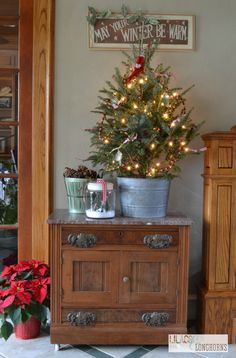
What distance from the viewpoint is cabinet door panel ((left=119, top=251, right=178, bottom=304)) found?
195 centimetres

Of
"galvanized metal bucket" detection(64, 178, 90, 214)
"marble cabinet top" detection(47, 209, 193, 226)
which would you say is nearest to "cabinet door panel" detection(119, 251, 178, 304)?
"marble cabinet top" detection(47, 209, 193, 226)

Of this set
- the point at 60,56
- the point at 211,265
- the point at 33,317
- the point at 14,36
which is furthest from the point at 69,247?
the point at 14,36

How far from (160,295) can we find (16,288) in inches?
32.3

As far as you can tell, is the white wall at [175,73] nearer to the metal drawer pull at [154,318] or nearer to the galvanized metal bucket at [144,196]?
the galvanized metal bucket at [144,196]

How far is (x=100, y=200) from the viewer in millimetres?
2023

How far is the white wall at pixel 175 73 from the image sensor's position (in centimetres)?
234

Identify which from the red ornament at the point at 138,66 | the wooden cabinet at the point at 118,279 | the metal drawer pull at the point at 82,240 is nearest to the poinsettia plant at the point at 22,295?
the wooden cabinet at the point at 118,279

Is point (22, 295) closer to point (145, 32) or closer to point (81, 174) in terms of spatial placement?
point (81, 174)

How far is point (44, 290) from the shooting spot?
6.70 ft

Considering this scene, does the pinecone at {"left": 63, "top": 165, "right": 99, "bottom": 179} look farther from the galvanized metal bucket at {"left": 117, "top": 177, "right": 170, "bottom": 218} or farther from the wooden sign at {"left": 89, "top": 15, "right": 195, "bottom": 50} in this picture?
the wooden sign at {"left": 89, "top": 15, "right": 195, "bottom": 50}

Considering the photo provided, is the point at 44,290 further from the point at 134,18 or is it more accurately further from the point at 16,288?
the point at 134,18

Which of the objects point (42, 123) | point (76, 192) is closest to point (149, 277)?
point (76, 192)

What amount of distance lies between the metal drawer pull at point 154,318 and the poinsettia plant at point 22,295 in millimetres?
585

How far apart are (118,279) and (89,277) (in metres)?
0.16
